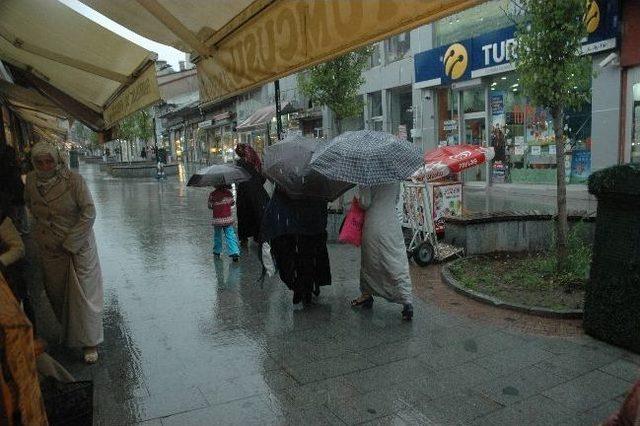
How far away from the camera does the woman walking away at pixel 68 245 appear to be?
419 centimetres

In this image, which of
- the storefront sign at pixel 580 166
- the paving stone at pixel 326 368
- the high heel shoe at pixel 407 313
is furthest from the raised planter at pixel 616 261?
the storefront sign at pixel 580 166

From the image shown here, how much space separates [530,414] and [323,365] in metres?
1.64

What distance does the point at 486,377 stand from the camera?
3875mm

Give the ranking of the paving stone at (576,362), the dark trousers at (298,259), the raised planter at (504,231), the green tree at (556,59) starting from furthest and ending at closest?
the raised planter at (504,231) < the green tree at (556,59) < the dark trousers at (298,259) < the paving stone at (576,362)

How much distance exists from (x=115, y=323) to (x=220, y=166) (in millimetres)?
3313

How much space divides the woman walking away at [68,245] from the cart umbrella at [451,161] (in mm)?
4507

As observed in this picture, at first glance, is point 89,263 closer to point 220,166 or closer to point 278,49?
point 278,49

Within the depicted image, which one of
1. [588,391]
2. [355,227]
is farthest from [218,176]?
[588,391]

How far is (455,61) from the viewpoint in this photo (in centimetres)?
1662

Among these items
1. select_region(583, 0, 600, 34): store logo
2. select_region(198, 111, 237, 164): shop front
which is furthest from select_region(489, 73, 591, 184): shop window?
select_region(198, 111, 237, 164): shop front

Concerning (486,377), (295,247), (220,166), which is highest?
(220,166)

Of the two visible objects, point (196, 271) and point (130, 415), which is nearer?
point (130, 415)

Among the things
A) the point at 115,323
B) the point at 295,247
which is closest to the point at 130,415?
the point at 115,323

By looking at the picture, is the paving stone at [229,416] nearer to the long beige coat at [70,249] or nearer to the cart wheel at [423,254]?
the long beige coat at [70,249]
